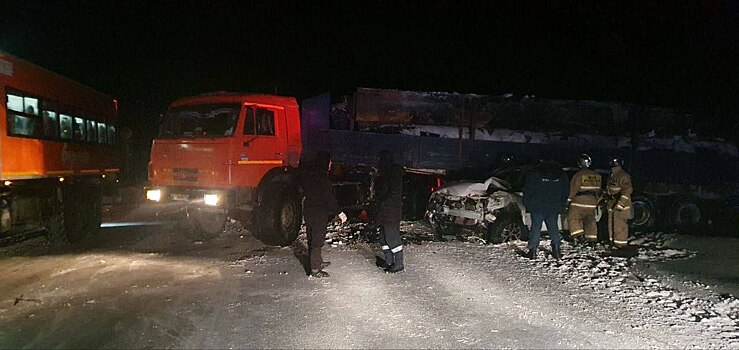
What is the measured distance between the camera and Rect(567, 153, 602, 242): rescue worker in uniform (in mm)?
8984

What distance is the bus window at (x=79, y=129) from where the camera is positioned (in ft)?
35.7

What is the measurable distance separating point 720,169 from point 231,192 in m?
12.2

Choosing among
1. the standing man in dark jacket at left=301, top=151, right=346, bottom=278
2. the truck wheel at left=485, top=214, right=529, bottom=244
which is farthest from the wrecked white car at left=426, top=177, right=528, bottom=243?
the standing man in dark jacket at left=301, top=151, right=346, bottom=278

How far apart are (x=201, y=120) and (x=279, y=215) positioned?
7.40 ft

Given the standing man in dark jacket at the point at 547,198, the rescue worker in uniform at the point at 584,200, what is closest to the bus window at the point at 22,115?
the standing man in dark jacket at the point at 547,198

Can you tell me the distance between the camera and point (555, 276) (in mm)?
7410

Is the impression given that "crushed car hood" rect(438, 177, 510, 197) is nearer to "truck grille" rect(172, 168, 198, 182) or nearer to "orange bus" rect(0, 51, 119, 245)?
"truck grille" rect(172, 168, 198, 182)

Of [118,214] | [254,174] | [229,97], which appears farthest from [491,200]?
[118,214]

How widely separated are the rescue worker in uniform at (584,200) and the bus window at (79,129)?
395 inches

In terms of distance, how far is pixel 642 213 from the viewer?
459 inches

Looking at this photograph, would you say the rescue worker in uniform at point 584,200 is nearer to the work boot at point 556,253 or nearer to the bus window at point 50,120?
the work boot at point 556,253

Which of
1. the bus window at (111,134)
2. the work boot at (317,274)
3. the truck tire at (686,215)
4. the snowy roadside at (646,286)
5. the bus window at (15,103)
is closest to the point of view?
the snowy roadside at (646,286)

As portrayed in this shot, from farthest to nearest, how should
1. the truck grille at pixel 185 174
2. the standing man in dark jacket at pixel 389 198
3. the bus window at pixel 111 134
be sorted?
Answer: the bus window at pixel 111 134
the truck grille at pixel 185 174
the standing man in dark jacket at pixel 389 198

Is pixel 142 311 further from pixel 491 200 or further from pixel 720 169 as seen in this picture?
pixel 720 169
